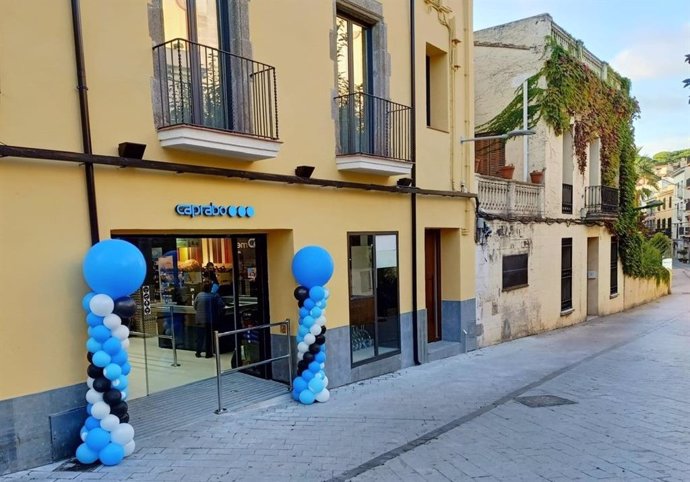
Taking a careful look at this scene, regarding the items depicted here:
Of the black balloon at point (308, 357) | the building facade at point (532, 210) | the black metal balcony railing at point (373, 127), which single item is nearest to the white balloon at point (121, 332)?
the black balloon at point (308, 357)

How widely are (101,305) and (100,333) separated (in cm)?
28

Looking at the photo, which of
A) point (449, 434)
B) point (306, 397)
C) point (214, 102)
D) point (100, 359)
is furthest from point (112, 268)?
point (449, 434)

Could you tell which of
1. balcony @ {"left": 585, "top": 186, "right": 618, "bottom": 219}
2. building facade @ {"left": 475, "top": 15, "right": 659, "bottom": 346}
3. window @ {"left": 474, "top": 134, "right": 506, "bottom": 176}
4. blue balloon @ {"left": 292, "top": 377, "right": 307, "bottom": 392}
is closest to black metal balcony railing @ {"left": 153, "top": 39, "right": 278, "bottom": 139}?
blue balloon @ {"left": 292, "top": 377, "right": 307, "bottom": 392}

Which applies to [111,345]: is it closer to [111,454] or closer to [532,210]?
[111,454]

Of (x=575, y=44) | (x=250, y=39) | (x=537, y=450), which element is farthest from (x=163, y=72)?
(x=575, y=44)

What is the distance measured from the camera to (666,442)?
573cm

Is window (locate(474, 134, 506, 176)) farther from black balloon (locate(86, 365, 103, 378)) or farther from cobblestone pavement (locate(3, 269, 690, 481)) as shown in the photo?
black balloon (locate(86, 365, 103, 378))

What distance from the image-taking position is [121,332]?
186 inches

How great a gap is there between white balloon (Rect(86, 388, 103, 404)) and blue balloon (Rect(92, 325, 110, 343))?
1.68ft

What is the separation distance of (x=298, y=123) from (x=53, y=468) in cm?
513

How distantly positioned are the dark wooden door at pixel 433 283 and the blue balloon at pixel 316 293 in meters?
4.66

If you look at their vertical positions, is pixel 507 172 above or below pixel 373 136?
below

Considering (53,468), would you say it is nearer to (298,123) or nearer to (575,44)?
(298,123)

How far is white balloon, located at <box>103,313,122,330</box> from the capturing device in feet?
15.1
